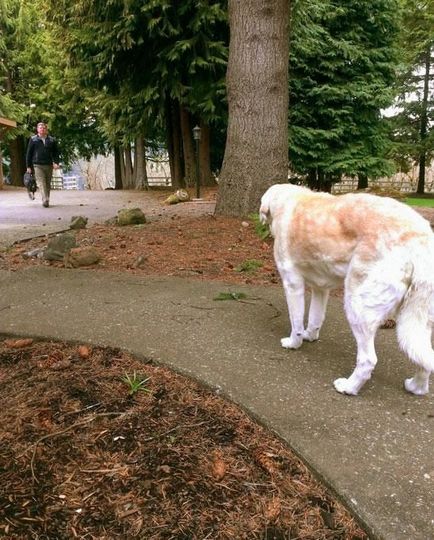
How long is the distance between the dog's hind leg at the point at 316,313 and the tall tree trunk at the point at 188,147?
15.4m

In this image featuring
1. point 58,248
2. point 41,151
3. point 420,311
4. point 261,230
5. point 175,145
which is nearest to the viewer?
point 420,311

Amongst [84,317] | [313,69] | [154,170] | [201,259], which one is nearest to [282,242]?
[84,317]

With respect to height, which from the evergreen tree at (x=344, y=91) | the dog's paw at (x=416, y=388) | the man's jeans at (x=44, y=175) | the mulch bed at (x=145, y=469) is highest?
the evergreen tree at (x=344, y=91)

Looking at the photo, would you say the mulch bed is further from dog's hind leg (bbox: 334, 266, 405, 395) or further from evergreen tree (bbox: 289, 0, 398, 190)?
evergreen tree (bbox: 289, 0, 398, 190)

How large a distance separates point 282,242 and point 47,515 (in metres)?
2.23

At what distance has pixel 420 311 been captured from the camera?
268cm

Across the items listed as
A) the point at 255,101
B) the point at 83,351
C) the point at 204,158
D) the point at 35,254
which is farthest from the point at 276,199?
the point at 204,158

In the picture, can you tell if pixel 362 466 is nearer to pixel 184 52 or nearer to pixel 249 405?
pixel 249 405

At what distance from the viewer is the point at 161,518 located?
2.02 m

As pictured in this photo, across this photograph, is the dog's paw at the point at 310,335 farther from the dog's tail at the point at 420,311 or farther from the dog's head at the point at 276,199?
the dog's tail at the point at 420,311

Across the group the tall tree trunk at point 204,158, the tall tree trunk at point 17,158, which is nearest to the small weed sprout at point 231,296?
the tall tree trunk at point 204,158

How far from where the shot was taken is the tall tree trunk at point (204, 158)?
62.3 feet

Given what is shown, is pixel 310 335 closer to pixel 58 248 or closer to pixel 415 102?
pixel 58 248

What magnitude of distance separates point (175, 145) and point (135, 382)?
17889 millimetres
